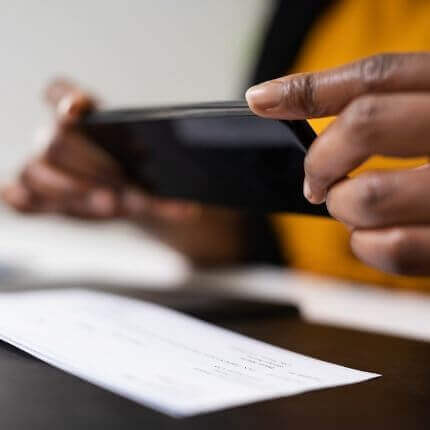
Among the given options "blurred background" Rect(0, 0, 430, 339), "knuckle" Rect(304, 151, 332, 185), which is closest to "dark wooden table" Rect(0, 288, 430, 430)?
"knuckle" Rect(304, 151, 332, 185)

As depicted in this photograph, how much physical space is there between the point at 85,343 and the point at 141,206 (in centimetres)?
53

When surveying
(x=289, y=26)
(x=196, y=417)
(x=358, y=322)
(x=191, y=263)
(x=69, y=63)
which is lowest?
(x=196, y=417)

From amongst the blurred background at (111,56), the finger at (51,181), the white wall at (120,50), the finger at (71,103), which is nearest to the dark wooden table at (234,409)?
the finger at (71,103)

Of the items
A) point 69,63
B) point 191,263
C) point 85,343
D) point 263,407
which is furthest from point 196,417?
point 69,63

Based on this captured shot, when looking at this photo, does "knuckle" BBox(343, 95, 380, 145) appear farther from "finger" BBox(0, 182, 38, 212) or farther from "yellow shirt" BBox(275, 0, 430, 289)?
"finger" BBox(0, 182, 38, 212)

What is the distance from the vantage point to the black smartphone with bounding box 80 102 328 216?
1.60 feet

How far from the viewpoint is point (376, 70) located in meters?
0.36

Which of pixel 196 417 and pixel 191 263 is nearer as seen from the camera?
pixel 196 417

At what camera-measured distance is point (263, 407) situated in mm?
302

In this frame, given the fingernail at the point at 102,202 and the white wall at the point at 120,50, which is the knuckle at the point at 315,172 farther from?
the white wall at the point at 120,50

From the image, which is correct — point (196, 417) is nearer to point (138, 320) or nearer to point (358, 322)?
point (138, 320)

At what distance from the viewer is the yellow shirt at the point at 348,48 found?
944 millimetres

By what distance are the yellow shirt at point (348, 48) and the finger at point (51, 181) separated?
395 millimetres

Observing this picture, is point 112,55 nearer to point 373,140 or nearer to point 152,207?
point 152,207
